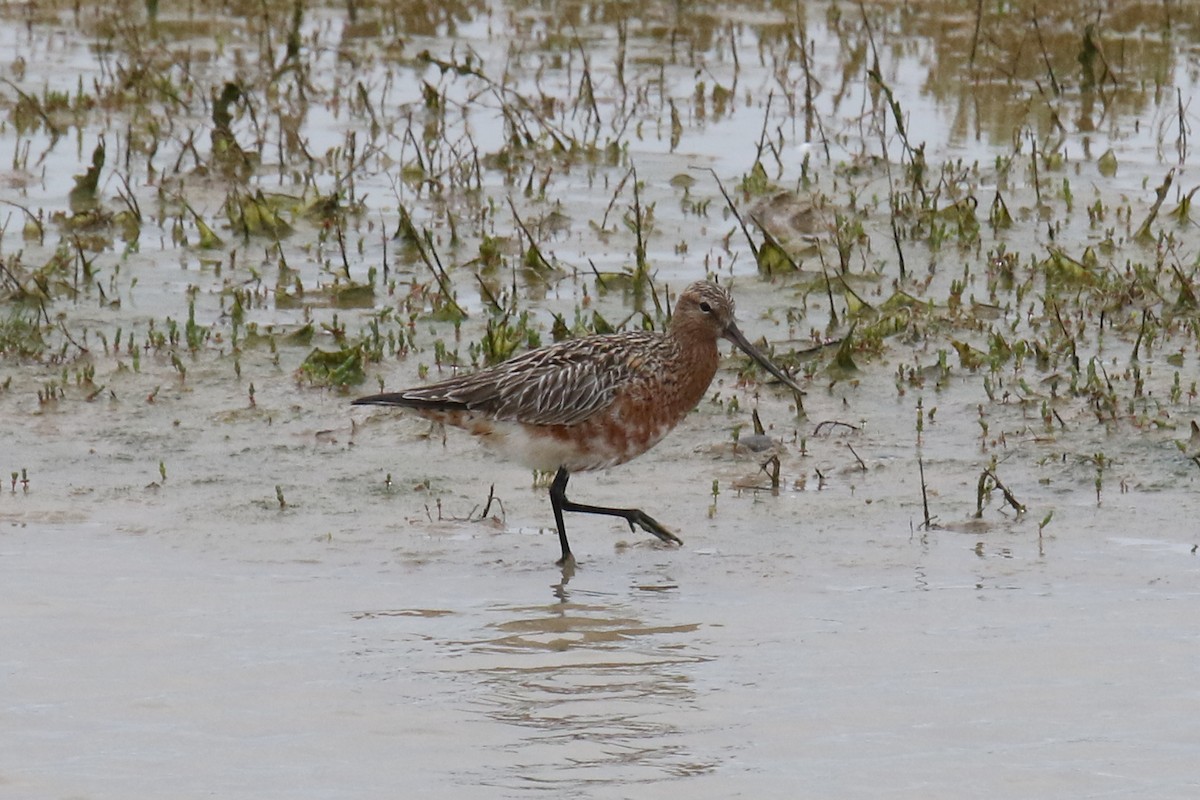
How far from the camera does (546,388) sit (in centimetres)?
855

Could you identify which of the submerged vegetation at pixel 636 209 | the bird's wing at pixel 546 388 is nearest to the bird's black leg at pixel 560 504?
the bird's wing at pixel 546 388

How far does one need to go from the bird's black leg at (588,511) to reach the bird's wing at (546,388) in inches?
10.8

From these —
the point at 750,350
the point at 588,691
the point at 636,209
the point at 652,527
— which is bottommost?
the point at 588,691

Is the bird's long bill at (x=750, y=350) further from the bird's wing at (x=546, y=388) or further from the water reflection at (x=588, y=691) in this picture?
the water reflection at (x=588, y=691)

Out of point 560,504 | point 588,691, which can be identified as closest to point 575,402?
point 560,504

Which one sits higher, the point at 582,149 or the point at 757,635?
the point at 582,149

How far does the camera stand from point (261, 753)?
6.17 meters

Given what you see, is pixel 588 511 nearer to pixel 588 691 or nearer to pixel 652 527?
pixel 652 527

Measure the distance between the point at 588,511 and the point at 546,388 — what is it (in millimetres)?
566

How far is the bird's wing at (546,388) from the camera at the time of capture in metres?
8.48

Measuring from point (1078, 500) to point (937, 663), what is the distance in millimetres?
2052

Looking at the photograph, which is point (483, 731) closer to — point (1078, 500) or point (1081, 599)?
point (1081, 599)

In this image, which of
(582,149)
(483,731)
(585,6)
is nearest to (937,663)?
(483,731)

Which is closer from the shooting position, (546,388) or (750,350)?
(546,388)
